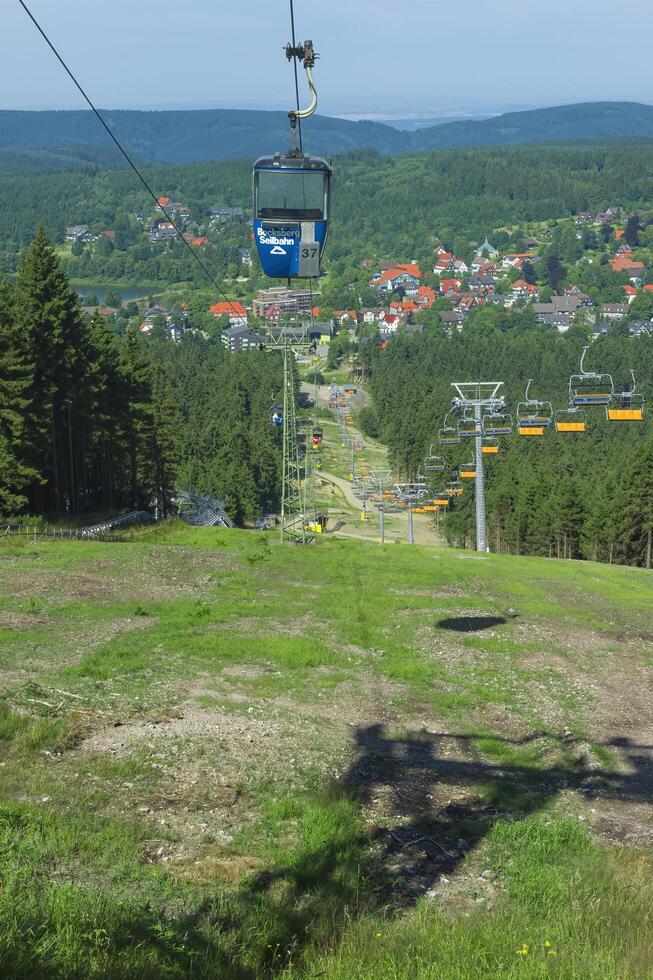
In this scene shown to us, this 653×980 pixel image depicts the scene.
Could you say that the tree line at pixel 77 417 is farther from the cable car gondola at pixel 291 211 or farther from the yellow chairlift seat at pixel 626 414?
the yellow chairlift seat at pixel 626 414

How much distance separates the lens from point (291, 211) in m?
23.0

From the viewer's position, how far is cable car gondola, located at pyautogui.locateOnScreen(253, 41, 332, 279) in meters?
22.5

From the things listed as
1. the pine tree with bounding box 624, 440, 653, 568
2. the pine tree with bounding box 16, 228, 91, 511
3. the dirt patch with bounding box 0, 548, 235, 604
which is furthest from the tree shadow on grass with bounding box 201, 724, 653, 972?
the pine tree with bounding box 624, 440, 653, 568

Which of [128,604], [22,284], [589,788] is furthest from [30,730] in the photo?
[22,284]

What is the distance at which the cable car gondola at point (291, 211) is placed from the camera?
A: 73.8ft

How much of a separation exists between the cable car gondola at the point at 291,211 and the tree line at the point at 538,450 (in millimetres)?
40021

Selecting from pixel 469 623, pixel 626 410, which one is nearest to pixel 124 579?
pixel 469 623

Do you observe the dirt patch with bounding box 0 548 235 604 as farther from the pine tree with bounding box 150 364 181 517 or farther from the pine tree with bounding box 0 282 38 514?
the pine tree with bounding box 150 364 181 517

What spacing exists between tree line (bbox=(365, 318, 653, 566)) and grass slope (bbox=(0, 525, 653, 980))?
4101 centimetres

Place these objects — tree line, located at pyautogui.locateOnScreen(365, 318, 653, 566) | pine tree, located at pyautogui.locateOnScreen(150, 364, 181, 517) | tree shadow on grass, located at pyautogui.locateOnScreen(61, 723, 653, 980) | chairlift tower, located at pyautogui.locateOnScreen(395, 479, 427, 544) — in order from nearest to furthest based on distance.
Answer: tree shadow on grass, located at pyautogui.locateOnScreen(61, 723, 653, 980), chairlift tower, located at pyautogui.locateOnScreen(395, 479, 427, 544), pine tree, located at pyautogui.locateOnScreen(150, 364, 181, 517), tree line, located at pyautogui.locateOnScreen(365, 318, 653, 566)

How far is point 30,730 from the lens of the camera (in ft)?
42.3

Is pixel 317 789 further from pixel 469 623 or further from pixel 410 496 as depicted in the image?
pixel 410 496

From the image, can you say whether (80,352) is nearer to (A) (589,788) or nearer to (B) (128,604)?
(B) (128,604)

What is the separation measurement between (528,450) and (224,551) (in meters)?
72.4
